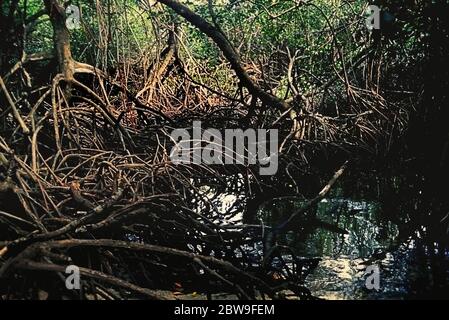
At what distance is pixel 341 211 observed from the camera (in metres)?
4.17

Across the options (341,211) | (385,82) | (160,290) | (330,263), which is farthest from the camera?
(385,82)

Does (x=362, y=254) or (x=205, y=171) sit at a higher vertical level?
(x=205, y=171)

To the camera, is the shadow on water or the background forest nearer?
the background forest

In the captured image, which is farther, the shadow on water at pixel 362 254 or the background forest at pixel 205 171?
the shadow on water at pixel 362 254

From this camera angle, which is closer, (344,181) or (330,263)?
(330,263)

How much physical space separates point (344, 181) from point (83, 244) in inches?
109

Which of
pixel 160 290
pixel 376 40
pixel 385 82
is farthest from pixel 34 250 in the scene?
pixel 385 82

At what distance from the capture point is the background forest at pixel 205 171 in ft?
8.95

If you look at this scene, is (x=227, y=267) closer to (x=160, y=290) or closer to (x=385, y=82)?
(x=160, y=290)

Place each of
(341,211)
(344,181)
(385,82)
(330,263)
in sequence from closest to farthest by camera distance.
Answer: (330,263) < (341,211) < (344,181) < (385,82)

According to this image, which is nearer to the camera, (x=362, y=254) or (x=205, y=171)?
(x=362, y=254)

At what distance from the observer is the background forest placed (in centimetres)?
273

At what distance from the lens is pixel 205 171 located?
4.57m
